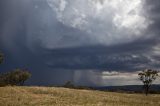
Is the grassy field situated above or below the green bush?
below

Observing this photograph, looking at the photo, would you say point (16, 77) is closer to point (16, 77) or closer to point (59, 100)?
point (16, 77)

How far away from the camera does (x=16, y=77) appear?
15950 cm

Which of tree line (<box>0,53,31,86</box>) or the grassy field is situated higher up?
tree line (<box>0,53,31,86</box>)

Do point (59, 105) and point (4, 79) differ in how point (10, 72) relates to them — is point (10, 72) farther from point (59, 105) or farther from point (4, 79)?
point (59, 105)

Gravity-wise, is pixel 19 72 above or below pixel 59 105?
above

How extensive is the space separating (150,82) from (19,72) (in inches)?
2979

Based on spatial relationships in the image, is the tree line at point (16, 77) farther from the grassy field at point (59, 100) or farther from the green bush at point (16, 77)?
the grassy field at point (59, 100)

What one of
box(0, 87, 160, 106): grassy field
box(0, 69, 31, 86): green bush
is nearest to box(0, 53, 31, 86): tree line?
box(0, 69, 31, 86): green bush

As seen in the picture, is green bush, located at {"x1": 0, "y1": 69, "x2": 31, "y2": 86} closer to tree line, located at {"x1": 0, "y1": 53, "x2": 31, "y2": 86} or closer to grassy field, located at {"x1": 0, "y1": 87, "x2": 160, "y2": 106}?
tree line, located at {"x1": 0, "y1": 53, "x2": 31, "y2": 86}

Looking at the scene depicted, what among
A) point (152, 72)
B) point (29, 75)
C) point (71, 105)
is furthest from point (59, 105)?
point (29, 75)

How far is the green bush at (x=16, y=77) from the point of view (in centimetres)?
15912

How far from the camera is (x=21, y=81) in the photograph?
160m

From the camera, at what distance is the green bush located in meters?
159

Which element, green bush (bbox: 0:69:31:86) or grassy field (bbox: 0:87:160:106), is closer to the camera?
grassy field (bbox: 0:87:160:106)
